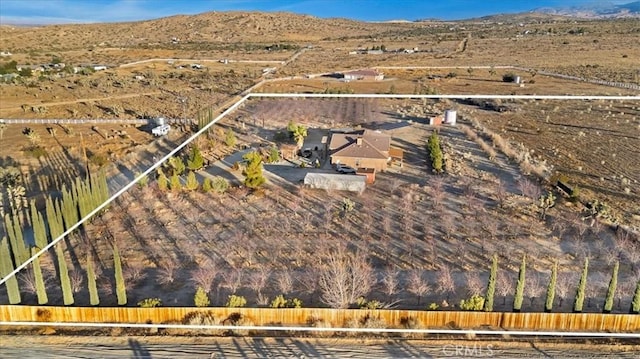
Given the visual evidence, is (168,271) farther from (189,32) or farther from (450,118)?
(189,32)

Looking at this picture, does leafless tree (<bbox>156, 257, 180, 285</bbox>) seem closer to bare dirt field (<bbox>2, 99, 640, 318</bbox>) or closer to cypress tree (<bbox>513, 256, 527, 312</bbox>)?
bare dirt field (<bbox>2, 99, 640, 318</bbox>)

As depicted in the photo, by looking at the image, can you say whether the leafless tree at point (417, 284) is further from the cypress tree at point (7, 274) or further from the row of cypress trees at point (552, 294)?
the cypress tree at point (7, 274)

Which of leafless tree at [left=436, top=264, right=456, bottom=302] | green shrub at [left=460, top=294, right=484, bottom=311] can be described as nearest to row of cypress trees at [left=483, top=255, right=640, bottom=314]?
green shrub at [left=460, top=294, right=484, bottom=311]

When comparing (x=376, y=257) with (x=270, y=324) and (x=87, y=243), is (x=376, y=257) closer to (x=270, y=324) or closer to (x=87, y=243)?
(x=270, y=324)

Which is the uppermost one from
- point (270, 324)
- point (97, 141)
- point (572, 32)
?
point (572, 32)

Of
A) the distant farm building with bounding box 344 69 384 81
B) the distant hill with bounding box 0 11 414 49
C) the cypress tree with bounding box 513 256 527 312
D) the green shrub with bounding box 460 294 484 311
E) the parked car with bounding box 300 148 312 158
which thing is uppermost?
the distant hill with bounding box 0 11 414 49

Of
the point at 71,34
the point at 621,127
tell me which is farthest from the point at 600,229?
the point at 71,34
